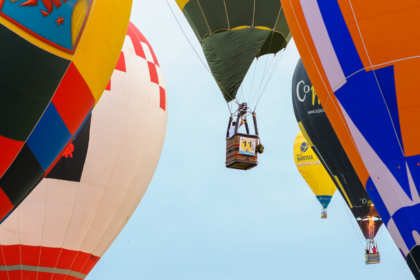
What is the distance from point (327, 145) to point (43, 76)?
313 inches

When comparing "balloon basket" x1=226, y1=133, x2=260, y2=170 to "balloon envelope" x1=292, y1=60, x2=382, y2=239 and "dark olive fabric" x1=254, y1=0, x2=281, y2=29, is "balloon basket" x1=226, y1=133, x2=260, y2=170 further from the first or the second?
"balloon envelope" x1=292, y1=60, x2=382, y2=239

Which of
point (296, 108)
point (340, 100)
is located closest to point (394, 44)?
point (340, 100)

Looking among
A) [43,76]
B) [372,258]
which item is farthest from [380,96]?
[372,258]

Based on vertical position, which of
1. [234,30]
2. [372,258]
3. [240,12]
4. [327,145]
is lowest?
[372,258]

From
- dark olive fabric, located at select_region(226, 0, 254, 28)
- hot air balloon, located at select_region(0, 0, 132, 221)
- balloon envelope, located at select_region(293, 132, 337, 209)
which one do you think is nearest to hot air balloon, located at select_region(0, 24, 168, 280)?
dark olive fabric, located at select_region(226, 0, 254, 28)

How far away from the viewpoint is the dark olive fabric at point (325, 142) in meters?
12.5

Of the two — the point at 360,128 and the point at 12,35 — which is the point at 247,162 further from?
the point at 12,35

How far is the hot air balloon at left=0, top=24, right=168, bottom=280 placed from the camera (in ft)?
30.6

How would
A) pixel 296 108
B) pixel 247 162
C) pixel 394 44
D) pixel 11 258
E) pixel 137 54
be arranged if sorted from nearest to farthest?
pixel 394 44
pixel 11 258
pixel 247 162
pixel 137 54
pixel 296 108

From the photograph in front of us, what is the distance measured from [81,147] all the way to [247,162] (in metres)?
2.73

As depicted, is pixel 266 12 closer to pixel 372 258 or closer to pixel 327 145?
pixel 327 145

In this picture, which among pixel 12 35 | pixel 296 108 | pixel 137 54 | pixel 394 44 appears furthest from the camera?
pixel 296 108

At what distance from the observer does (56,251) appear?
373 inches

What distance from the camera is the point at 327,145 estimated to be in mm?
12547
